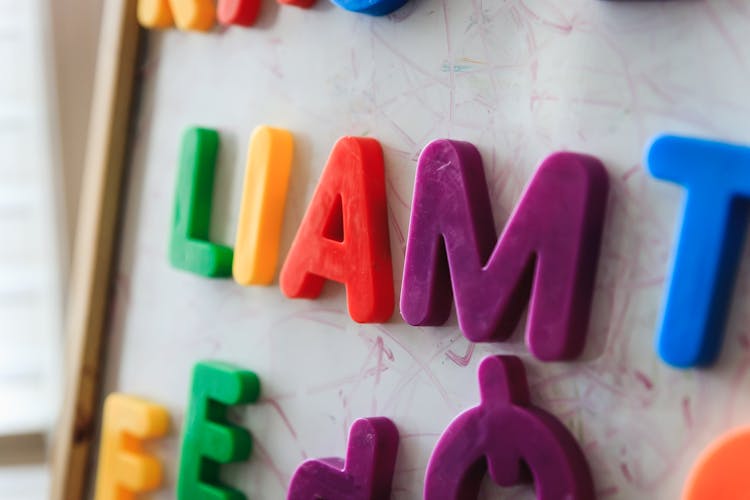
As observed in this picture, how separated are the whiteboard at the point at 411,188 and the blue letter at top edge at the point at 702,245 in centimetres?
1

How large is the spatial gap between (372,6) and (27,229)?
2.39 feet

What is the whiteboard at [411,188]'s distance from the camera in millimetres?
581

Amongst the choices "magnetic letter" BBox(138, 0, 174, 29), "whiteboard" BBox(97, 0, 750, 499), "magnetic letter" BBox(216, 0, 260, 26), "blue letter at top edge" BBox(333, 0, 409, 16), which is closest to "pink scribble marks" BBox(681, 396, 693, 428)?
"whiteboard" BBox(97, 0, 750, 499)

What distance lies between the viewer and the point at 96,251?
39.3 inches

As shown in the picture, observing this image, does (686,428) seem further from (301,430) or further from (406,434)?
(301,430)

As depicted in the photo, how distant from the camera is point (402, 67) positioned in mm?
738

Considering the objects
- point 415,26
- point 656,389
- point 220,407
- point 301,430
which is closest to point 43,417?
point 220,407

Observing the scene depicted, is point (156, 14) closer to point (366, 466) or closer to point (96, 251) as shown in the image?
point (96, 251)

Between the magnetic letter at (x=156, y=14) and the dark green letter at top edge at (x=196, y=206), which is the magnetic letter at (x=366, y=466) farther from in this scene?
the magnetic letter at (x=156, y=14)

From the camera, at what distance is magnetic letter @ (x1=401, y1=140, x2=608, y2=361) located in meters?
0.60

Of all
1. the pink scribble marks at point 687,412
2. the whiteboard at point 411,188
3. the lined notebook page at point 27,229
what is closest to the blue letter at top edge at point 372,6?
the whiteboard at point 411,188

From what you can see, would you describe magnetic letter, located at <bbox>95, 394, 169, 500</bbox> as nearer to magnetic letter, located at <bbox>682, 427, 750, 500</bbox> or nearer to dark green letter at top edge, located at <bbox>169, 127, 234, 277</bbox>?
dark green letter at top edge, located at <bbox>169, 127, 234, 277</bbox>

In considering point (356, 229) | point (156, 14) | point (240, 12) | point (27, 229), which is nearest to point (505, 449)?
point (356, 229)

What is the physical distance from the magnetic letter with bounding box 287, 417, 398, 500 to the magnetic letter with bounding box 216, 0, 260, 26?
15.2 inches
